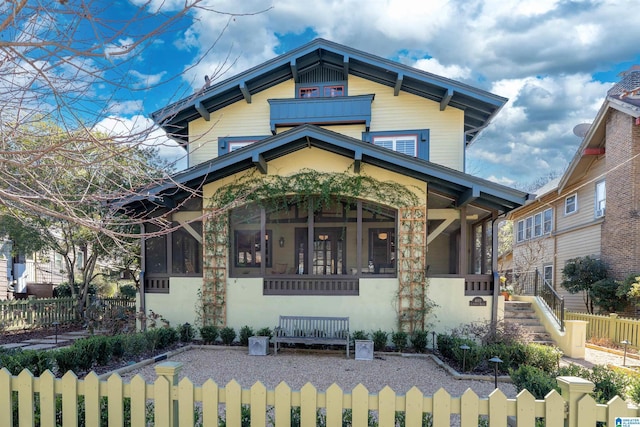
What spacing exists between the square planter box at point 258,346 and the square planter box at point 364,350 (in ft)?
7.10

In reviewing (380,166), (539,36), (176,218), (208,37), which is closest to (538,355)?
(380,166)

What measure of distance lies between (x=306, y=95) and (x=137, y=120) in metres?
9.55

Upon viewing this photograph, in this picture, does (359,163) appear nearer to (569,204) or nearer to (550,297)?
(550,297)

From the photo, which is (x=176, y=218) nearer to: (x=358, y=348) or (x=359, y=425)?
(x=358, y=348)

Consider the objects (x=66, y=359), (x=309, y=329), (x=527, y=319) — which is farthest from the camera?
(x=527, y=319)

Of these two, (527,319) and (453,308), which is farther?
(527,319)

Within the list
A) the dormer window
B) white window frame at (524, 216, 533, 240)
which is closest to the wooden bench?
the dormer window

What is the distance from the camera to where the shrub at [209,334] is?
9.63 metres

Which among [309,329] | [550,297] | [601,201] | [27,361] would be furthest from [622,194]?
[27,361]

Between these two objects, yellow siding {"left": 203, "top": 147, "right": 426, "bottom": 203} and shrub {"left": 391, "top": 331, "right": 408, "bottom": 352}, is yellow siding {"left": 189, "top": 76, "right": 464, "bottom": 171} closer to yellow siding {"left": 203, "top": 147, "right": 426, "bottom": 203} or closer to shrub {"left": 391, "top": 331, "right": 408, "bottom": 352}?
yellow siding {"left": 203, "top": 147, "right": 426, "bottom": 203}

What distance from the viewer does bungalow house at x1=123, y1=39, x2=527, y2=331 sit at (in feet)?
31.0

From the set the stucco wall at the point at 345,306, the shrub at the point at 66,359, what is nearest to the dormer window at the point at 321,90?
the stucco wall at the point at 345,306

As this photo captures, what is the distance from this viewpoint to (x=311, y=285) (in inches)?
387

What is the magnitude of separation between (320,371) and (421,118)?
28.1 ft
